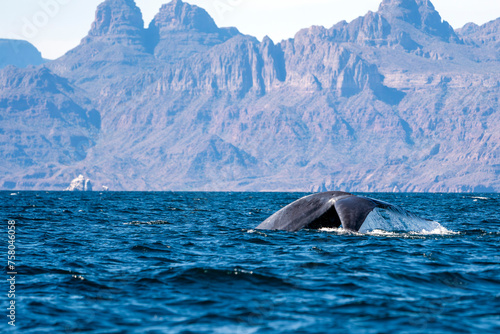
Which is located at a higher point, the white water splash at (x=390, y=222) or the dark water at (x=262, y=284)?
the white water splash at (x=390, y=222)

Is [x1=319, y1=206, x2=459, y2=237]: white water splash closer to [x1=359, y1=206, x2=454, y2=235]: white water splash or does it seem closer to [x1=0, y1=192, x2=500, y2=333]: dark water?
[x1=359, y1=206, x2=454, y2=235]: white water splash

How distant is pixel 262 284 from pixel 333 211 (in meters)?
5.28

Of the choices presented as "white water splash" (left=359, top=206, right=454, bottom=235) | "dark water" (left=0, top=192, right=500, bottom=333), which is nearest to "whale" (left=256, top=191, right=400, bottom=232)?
"white water splash" (left=359, top=206, right=454, bottom=235)

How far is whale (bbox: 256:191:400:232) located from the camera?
17.1 metres

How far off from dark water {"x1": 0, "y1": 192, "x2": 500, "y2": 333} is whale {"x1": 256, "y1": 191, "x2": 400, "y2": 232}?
423mm

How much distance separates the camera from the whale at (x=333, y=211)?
17078 mm

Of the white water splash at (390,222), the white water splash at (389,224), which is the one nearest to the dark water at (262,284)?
the white water splash at (389,224)

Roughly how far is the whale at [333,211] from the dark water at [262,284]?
423mm

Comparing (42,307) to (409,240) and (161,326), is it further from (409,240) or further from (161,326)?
(409,240)

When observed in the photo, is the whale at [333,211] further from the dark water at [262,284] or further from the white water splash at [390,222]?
the dark water at [262,284]

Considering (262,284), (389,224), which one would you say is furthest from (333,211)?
(262,284)

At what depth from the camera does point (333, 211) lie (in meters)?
17.4

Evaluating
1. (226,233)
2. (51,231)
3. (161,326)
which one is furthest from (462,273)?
(51,231)

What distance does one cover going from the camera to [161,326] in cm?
984
